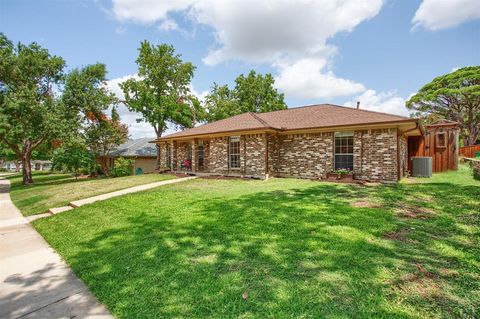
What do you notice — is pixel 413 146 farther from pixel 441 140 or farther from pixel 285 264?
pixel 285 264

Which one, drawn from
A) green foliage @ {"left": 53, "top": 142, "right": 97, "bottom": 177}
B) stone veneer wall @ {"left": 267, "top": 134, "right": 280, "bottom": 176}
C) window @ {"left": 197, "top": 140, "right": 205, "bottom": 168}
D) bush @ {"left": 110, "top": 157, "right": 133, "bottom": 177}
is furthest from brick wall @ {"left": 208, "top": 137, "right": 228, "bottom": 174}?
green foliage @ {"left": 53, "top": 142, "right": 97, "bottom": 177}

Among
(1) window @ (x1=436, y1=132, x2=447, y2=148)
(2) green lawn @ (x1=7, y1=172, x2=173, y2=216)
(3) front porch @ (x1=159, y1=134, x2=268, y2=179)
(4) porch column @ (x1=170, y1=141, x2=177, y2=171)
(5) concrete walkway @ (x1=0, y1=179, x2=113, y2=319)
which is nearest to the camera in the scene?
(5) concrete walkway @ (x1=0, y1=179, x2=113, y2=319)

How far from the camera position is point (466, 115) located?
97.1 ft

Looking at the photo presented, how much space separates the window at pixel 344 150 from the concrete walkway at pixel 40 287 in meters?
11.5

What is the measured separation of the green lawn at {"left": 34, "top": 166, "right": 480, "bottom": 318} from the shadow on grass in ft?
0.05

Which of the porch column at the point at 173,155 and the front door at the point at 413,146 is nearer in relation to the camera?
the front door at the point at 413,146

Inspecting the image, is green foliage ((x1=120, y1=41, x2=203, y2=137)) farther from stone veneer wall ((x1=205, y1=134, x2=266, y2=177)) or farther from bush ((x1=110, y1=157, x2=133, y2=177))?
stone veneer wall ((x1=205, y1=134, x2=266, y2=177))

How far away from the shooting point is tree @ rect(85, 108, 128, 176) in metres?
23.8

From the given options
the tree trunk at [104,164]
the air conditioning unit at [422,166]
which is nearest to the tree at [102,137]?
the tree trunk at [104,164]

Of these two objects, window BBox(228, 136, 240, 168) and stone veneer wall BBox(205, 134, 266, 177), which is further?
window BBox(228, 136, 240, 168)

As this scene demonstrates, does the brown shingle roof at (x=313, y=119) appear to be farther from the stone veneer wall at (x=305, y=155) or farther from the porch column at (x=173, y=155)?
the porch column at (x=173, y=155)

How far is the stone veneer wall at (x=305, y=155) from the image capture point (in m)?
12.8

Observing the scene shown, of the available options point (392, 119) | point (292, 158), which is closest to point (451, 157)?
point (392, 119)

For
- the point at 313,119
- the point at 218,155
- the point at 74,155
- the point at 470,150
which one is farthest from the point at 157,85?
the point at 470,150
